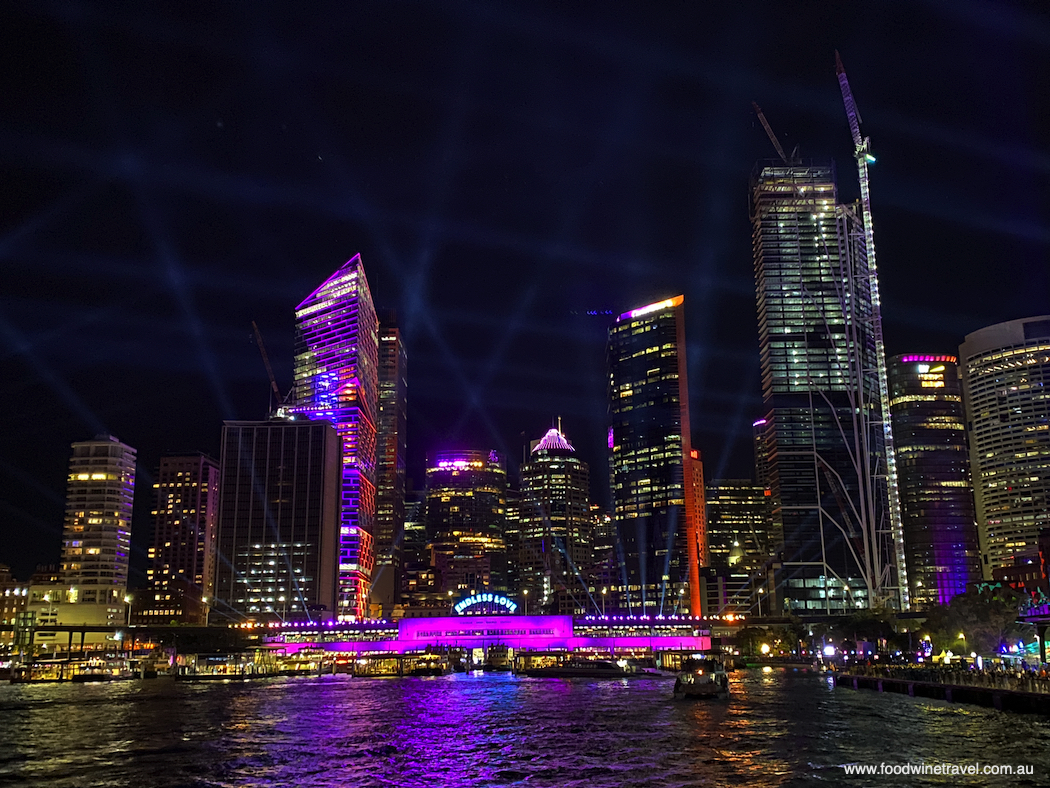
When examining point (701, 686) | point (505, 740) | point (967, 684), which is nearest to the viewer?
point (505, 740)

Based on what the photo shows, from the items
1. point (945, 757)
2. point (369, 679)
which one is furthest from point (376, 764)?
point (369, 679)

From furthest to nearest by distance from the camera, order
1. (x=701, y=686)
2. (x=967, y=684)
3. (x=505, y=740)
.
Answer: (x=701, y=686) < (x=967, y=684) < (x=505, y=740)

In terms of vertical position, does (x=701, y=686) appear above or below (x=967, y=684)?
below

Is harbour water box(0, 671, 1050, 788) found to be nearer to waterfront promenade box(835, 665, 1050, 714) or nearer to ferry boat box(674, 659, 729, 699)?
ferry boat box(674, 659, 729, 699)

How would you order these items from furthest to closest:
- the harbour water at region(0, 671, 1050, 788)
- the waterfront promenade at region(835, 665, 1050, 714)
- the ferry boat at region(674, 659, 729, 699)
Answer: the ferry boat at region(674, 659, 729, 699), the waterfront promenade at region(835, 665, 1050, 714), the harbour water at region(0, 671, 1050, 788)

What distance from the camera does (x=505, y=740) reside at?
239 feet

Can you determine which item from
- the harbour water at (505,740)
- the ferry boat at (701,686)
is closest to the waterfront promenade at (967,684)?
the harbour water at (505,740)

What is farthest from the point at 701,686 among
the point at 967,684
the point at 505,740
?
the point at 505,740

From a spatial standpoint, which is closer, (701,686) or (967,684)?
(967,684)

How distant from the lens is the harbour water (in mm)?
56281

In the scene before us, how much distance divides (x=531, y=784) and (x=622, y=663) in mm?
137329

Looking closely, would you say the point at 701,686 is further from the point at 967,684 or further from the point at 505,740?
the point at 505,740

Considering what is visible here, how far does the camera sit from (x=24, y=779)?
55.9 meters

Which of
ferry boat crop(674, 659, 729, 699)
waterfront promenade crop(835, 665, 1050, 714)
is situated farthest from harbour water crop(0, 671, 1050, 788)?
waterfront promenade crop(835, 665, 1050, 714)
